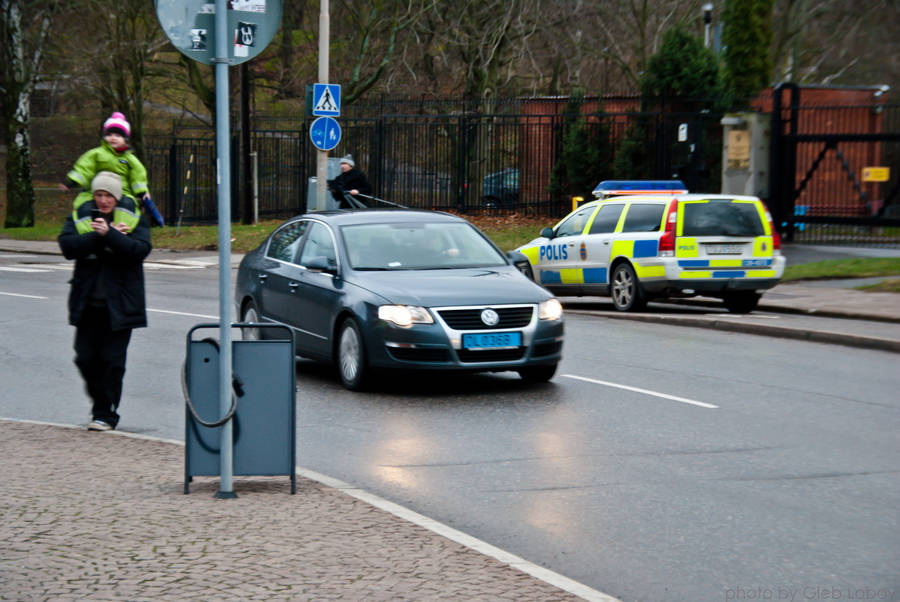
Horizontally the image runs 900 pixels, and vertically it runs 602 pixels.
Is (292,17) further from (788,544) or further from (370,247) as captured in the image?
(788,544)

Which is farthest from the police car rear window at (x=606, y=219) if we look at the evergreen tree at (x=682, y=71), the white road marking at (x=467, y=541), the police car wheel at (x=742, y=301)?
the evergreen tree at (x=682, y=71)

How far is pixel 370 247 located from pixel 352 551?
6189 mm

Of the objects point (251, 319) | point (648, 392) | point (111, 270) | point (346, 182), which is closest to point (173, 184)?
A: point (346, 182)

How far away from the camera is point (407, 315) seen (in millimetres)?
10375

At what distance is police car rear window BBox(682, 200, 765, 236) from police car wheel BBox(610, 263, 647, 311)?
972mm

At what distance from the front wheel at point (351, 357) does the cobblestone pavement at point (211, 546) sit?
336 centimetres

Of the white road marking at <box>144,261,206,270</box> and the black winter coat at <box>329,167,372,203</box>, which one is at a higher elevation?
the black winter coat at <box>329,167,372,203</box>

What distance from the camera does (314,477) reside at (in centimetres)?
718

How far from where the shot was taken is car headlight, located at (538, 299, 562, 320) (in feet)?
35.1

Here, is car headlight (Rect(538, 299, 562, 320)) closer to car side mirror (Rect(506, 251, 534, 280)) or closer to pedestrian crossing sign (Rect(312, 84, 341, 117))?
car side mirror (Rect(506, 251, 534, 280))

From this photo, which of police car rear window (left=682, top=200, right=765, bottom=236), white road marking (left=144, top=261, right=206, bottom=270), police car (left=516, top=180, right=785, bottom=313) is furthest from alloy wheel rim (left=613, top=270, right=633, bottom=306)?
white road marking (left=144, top=261, right=206, bottom=270)

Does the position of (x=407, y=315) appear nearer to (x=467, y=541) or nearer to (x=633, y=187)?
(x=467, y=541)

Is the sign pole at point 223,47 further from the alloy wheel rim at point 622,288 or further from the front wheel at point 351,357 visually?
the alloy wheel rim at point 622,288

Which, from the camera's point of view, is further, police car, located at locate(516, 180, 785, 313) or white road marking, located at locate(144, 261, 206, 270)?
white road marking, located at locate(144, 261, 206, 270)
